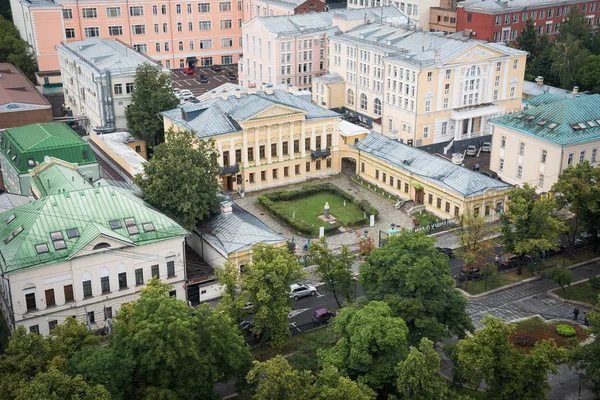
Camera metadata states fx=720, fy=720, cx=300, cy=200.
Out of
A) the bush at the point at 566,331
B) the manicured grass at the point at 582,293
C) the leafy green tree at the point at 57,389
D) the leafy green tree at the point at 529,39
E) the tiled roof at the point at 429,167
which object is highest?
the leafy green tree at the point at 529,39

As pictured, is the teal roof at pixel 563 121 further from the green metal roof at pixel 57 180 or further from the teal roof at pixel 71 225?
the green metal roof at pixel 57 180

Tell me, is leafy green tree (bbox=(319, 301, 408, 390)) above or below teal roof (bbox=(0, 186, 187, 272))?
below

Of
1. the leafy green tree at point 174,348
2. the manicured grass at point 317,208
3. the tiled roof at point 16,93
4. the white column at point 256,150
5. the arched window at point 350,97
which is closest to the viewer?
the leafy green tree at point 174,348

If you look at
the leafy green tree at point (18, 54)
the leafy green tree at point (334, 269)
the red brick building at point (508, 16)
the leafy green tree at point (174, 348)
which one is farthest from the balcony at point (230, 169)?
the red brick building at point (508, 16)

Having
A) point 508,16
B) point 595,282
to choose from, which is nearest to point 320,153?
point 595,282

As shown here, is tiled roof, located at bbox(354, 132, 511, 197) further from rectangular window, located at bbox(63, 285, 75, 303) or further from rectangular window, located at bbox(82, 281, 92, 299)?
rectangular window, located at bbox(63, 285, 75, 303)

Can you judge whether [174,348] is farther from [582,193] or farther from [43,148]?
[582,193]

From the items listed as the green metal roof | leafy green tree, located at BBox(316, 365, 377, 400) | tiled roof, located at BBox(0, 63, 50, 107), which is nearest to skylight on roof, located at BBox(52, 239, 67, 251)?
the green metal roof
